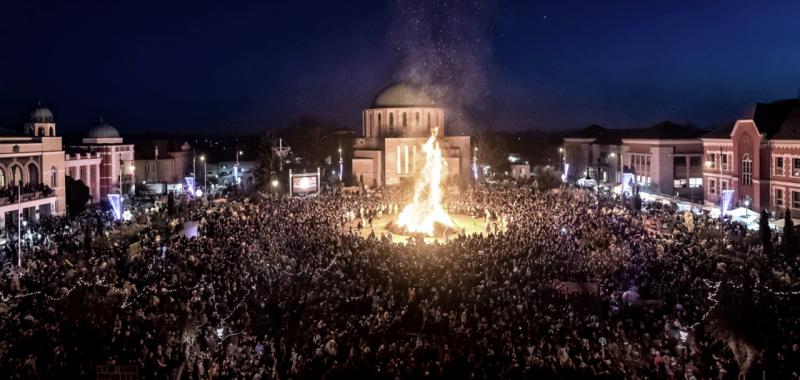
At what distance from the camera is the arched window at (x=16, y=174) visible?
41.5 metres

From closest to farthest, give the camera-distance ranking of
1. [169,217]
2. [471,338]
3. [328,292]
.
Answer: [471,338] < [328,292] < [169,217]

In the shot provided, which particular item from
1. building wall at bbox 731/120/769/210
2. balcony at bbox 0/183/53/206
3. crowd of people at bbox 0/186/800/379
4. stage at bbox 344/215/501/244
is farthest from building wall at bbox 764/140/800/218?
balcony at bbox 0/183/53/206

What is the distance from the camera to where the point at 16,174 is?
42.0 metres

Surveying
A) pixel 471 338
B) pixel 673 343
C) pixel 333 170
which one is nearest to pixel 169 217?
pixel 471 338

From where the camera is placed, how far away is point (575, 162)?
82312 mm

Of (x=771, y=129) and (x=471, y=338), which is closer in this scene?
(x=471, y=338)

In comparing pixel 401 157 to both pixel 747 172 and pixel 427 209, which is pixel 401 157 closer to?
pixel 427 209

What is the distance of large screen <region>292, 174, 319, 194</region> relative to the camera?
48.6 m

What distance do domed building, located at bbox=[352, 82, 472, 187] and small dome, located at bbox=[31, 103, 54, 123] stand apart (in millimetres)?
25990

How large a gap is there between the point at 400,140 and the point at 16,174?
32.9 m

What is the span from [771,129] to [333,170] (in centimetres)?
5296

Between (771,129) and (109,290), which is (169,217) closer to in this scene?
(109,290)

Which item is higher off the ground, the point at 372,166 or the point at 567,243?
the point at 372,166

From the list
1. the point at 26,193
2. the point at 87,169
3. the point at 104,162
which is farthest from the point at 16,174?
the point at 104,162
